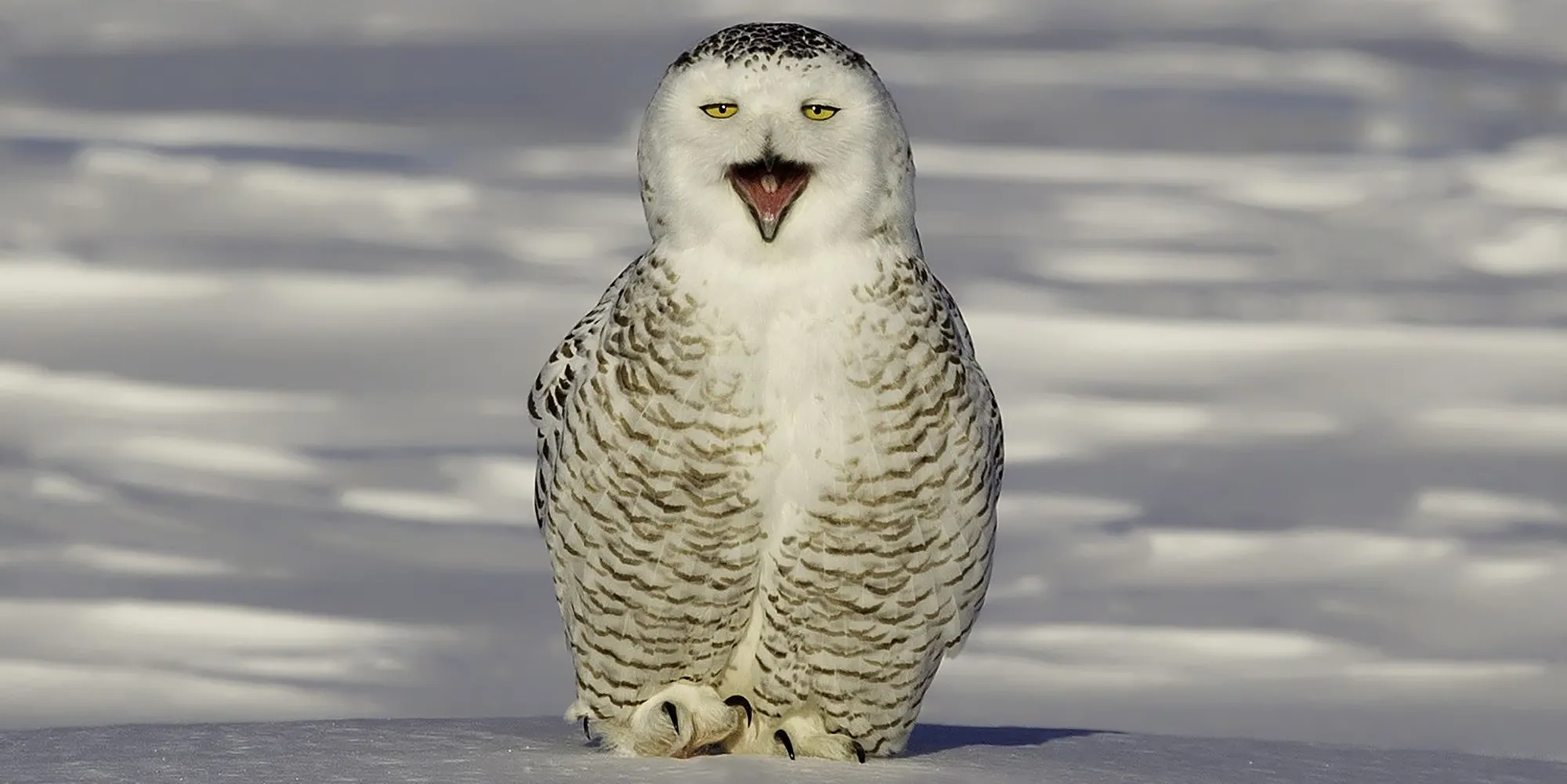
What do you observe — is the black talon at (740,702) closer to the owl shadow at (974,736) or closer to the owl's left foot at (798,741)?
the owl's left foot at (798,741)

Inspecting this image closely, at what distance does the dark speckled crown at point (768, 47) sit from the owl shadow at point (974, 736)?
1.65 meters

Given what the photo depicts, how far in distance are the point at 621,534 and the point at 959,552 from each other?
0.70 m

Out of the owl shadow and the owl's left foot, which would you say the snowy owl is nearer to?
the owl's left foot

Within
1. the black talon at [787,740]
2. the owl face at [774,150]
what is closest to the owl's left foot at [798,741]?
the black talon at [787,740]

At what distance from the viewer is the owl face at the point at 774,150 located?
14.2 ft

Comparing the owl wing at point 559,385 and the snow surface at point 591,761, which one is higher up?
the owl wing at point 559,385

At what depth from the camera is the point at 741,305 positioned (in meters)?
4.47

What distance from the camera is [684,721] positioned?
478 centimetres

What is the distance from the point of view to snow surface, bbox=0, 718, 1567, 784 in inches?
182

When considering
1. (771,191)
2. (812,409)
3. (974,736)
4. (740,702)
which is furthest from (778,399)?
(974,736)

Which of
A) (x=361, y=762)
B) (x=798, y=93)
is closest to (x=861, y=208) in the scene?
(x=798, y=93)

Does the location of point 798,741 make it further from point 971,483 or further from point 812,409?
point 812,409

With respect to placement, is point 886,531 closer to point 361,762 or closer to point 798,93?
point 798,93

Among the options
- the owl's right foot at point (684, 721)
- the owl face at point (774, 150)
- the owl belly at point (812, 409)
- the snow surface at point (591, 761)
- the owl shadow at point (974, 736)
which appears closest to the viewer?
the owl face at point (774, 150)
